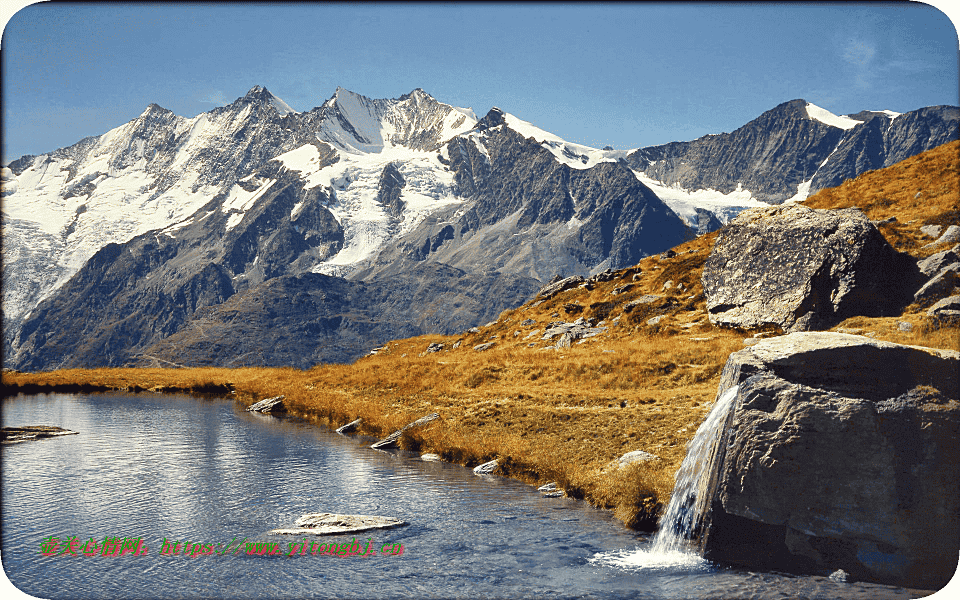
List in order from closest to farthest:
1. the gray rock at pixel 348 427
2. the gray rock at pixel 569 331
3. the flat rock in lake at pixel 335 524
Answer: the flat rock in lake at pixel 335 524
the gray rock at pixel 348 427
the gray rock at pixel 569 331

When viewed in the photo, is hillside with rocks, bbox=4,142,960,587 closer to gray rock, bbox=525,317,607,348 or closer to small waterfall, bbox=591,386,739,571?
gray rock, bbox=525,317,607,348

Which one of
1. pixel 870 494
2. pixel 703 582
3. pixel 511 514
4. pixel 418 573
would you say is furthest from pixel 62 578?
pixel 870 494

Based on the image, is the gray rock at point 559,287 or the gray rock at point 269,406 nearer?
the gray rock at point 269,406

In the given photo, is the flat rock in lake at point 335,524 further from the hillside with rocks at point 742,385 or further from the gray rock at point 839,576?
the gray rock at point 839,576

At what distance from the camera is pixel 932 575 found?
17391mm

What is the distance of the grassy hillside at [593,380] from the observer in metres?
32.3

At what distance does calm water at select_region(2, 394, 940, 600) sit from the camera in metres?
19.3

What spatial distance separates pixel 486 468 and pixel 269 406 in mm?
32467

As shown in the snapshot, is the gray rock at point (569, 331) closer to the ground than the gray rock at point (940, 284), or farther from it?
closer to the ground

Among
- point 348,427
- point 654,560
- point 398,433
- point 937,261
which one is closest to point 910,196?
point 937,261

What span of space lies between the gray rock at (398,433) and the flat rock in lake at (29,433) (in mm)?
20690

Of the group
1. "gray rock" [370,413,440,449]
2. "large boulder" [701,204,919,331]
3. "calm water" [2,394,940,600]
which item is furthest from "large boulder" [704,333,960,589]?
"large boulder" [701,204,919,331]

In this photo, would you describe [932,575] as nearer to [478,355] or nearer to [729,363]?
[729,363]

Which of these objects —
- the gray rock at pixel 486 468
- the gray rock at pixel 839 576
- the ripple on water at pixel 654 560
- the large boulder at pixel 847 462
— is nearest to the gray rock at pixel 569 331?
the gray rock at pixel 486 468
